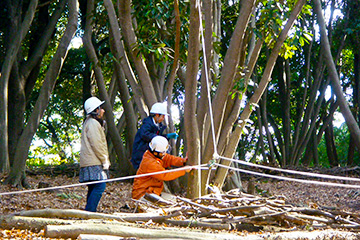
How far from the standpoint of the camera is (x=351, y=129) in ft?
34.6

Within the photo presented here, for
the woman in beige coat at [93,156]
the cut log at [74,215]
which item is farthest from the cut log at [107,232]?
the woman in beige coat at [93,156]

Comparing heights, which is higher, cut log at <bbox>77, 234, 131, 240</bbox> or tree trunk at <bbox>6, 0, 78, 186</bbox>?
tree trunk at <bbox>6, 0, 78, 186</bbox>

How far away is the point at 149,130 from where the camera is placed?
24.1 ft

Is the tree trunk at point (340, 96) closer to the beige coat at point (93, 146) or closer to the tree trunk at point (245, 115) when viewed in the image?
the tree trunk at point (245, 115)

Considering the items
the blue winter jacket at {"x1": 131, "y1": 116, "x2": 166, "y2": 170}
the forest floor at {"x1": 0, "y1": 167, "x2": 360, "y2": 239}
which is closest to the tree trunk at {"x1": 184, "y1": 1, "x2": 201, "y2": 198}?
the blue winter jacket at {"x1": 131, "y1": 116, "x2": 166, "y2": 170}

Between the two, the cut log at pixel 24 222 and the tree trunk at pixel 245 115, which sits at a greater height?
the tree trunk at pixel 245 115

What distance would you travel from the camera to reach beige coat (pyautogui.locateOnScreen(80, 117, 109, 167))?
6340 millimetres

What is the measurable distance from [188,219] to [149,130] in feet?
7.31

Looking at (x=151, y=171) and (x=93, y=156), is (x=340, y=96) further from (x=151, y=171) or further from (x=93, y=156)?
(x=93, y=156)

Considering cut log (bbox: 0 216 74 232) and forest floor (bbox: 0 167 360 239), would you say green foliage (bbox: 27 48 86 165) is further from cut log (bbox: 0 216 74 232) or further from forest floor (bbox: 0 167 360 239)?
cut log (bbox: 0 216 74 232)

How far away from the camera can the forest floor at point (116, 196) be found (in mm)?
7785

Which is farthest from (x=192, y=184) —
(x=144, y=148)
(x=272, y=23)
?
(x=272, y=23)

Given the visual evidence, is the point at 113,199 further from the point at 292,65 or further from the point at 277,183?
the point at 292,65

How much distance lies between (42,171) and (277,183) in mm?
5293
